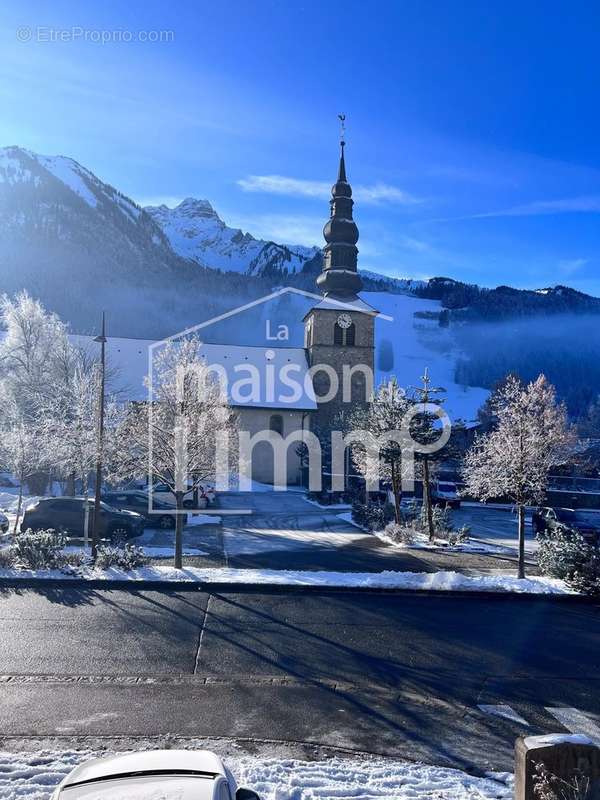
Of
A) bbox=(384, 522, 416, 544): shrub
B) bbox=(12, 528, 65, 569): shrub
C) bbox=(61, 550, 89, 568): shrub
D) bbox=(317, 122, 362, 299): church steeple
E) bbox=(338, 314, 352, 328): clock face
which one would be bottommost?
bbox=(384, 522, 416, 544): shrub

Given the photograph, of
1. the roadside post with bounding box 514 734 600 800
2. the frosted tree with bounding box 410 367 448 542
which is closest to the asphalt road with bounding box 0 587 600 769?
the roadside post with bounding box 514 734 600 800

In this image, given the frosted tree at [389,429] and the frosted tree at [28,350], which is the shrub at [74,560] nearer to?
the frosted tree at [389,429]

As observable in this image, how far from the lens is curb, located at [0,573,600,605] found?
1123 cm

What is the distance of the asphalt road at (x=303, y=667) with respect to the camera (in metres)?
5.96

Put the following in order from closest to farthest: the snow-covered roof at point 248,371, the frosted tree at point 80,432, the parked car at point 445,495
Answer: the frosted tree at point 80,432
the parked car at point 445,495
the snow-covered roof at point 248,371

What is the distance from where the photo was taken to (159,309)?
5930 inches

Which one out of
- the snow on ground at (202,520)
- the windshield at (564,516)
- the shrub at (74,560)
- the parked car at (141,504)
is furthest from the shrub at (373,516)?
the shrub at (74,560)

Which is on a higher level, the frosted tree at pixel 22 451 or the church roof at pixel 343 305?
the church roof at pixel 343 305

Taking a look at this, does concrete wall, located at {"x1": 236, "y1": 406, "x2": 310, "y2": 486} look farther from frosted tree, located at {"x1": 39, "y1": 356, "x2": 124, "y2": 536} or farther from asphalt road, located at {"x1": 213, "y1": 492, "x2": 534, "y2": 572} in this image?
frosted tree, located at {"x1": 39, "y1": 356, "x2": 124, "y2": 536}

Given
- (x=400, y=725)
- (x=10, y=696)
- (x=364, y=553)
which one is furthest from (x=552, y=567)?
(x=10, y=696)

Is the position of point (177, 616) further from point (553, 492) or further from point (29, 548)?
point (553, 492)

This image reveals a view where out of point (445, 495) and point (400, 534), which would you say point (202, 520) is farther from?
point (445, 495)

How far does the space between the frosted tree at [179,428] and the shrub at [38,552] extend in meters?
2.64

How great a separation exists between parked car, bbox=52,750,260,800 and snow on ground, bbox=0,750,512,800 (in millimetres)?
1713
